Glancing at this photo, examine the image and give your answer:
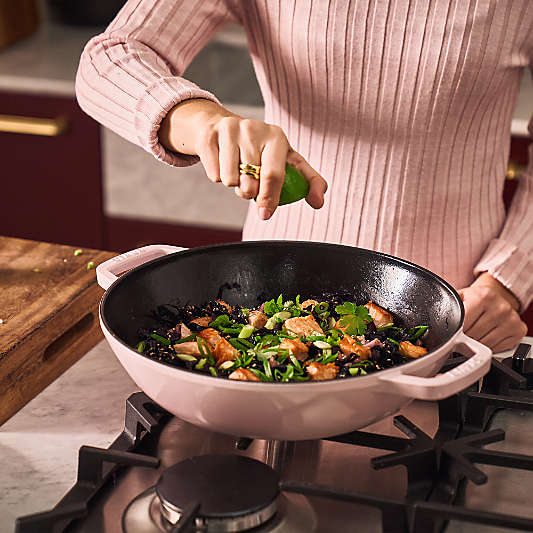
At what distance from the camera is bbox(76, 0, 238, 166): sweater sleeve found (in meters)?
1.06

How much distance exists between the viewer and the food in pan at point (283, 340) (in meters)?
0.77

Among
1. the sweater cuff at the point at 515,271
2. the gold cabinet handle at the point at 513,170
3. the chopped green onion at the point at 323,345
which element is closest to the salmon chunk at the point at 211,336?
the chopped green onion at the point at 323,345

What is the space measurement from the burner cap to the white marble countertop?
0.40ft

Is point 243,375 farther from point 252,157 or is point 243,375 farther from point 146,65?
point 146,65

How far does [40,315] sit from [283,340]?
15.6 inches

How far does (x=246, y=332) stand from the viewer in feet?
2.77

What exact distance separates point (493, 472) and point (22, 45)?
245cm

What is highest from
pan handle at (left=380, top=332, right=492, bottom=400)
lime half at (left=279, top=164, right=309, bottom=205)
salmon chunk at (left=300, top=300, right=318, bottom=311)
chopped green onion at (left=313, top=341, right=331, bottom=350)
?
lime half at (left=279, top=164, right=309, bottom=205)

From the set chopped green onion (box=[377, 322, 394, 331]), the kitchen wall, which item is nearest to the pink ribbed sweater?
chopped green onion (box=[377, 322, 394, 331])

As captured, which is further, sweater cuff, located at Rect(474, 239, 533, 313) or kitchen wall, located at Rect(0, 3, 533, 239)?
kitchen wall, located at Rect(0, 3, 533, 239)

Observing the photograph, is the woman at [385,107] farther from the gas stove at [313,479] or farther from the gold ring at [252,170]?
the gas stove at [313,479]

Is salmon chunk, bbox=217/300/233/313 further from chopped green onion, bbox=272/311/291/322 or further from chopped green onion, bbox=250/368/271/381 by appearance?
chopped green onion, bbox=250/368/271/381

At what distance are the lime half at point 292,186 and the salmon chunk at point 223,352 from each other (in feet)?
0.56

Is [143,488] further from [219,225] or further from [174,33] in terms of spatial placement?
[219,225]
